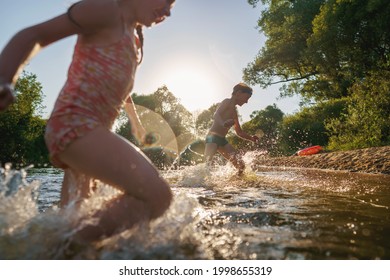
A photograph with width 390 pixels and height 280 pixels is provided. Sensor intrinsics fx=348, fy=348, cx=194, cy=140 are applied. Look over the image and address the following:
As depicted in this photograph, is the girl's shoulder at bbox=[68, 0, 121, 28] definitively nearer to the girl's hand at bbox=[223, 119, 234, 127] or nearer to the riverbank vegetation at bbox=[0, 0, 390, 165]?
the girl's hand at bbox=[223, 119, 234, 127]

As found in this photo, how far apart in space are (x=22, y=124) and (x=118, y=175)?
933 inches

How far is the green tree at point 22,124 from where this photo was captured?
20.9 m

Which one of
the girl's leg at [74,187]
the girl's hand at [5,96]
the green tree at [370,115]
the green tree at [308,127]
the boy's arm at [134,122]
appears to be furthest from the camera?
the green tree at [308,127]

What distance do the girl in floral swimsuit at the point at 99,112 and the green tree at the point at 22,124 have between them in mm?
20279

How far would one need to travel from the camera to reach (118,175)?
195cm

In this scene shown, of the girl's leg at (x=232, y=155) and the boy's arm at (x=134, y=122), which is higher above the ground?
the girl's leg at (x=232, y=155)

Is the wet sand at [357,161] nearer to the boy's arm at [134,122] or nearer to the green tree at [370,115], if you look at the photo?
the green tree at [370,115]

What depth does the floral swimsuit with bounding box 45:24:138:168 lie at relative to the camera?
76.9 inches

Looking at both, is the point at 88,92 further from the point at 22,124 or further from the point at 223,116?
the point at 22,124

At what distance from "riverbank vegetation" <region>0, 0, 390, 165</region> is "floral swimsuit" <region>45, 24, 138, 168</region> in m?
13.0

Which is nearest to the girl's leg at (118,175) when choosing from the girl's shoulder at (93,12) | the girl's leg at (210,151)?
the girl's shoulder at (93,12)

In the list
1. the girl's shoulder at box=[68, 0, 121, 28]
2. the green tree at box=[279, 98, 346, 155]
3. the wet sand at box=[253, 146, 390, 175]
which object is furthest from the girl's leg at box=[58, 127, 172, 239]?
the green tree at box=[279, 98, 346, 155]
